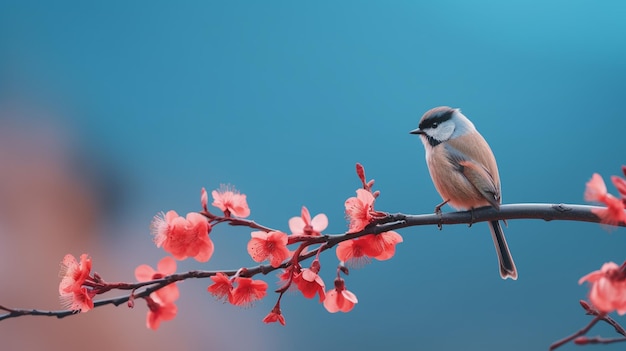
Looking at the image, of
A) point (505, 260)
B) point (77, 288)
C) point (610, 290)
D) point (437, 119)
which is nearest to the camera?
point (610, 290)

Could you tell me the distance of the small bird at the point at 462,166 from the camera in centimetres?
96

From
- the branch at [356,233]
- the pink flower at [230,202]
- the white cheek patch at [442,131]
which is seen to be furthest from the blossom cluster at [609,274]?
the white cheek patch at [442,131]

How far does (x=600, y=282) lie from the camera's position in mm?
418

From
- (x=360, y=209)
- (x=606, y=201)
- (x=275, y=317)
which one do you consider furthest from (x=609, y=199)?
(x=275, y=317)

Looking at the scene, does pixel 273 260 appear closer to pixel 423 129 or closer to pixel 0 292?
pixel 423 129

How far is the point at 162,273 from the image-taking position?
63cm

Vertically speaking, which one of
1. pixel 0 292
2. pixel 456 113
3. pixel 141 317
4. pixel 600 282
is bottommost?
pixel 600 282

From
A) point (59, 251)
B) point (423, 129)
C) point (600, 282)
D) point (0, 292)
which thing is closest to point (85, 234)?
point (59, 251)

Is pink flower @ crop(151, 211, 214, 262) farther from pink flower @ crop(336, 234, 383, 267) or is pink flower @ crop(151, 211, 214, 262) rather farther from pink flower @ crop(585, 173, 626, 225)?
pink flower @ crop(585, 173, 626, 225)

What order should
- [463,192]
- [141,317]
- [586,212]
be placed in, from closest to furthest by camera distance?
[586,212] → [463,192] → [141,317]

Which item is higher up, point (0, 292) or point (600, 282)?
point (0, 292)

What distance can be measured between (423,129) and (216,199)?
59 centimetres

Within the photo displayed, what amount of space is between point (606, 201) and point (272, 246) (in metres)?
0.32

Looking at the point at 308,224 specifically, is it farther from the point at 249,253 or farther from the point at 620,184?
the point at 620,184
